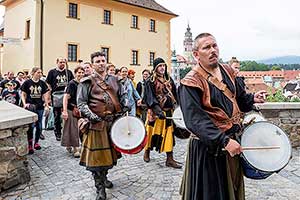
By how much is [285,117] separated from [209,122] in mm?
4865

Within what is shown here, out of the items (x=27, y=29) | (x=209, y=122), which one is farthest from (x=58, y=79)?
(x=27, y=29)

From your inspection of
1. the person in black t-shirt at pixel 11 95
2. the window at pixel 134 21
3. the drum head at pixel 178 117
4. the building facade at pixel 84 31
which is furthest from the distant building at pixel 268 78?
the window at pixel 134 21

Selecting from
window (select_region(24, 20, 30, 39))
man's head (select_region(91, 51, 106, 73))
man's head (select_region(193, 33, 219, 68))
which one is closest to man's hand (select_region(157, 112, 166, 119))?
man's head (select_region(91, 51, 106, 73))

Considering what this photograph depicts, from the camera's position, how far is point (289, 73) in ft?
247

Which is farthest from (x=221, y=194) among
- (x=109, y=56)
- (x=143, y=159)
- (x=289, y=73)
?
(x=289, y=73)

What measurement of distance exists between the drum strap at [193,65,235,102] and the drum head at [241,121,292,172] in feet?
0.97

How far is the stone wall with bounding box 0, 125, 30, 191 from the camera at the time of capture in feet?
13.5

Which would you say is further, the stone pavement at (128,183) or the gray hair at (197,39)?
the stone pavement at (128,183)

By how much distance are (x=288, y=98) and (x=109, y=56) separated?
18870 millimetres

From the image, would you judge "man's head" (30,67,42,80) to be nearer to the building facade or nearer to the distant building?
the distant building

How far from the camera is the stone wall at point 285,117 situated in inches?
255

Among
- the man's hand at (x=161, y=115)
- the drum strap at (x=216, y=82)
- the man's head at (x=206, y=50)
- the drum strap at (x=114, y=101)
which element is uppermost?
the man's head at (x=206, y=50)

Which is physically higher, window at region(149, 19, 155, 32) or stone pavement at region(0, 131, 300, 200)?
window at region(149, 19, 155, 32)

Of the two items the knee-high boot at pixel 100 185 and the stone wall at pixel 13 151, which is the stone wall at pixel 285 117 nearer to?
the knee-high boot at pixel 100 185
